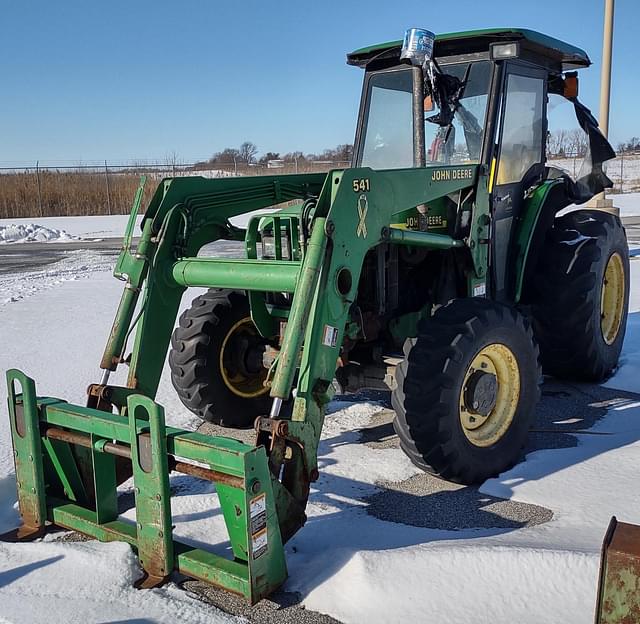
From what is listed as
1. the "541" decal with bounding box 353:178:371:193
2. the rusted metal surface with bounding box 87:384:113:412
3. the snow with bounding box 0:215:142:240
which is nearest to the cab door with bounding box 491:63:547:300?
the "541" decal with bounding box 353:178:371:193

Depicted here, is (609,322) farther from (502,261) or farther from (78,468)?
(78,468)

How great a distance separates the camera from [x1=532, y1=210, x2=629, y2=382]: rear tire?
5668 mm

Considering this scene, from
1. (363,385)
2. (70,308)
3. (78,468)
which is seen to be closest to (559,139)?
(363,385)

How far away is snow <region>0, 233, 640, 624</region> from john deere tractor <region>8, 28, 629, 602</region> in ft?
0.63

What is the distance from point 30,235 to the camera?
2022cm

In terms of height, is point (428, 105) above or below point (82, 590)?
above

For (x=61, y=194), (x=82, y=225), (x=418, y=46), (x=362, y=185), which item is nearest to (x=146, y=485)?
(x=362, y=185)

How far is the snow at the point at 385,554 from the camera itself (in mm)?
2918

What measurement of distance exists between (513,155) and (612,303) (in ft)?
6.54

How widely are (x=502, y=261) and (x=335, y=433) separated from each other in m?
1.76

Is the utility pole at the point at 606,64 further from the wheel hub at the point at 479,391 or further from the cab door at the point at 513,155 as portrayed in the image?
the wheel hub at the point at 479,391

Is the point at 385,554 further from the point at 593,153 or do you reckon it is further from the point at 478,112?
the point at 593,153

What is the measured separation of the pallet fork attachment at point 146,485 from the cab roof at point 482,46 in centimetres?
328

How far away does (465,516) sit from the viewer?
3.83m
